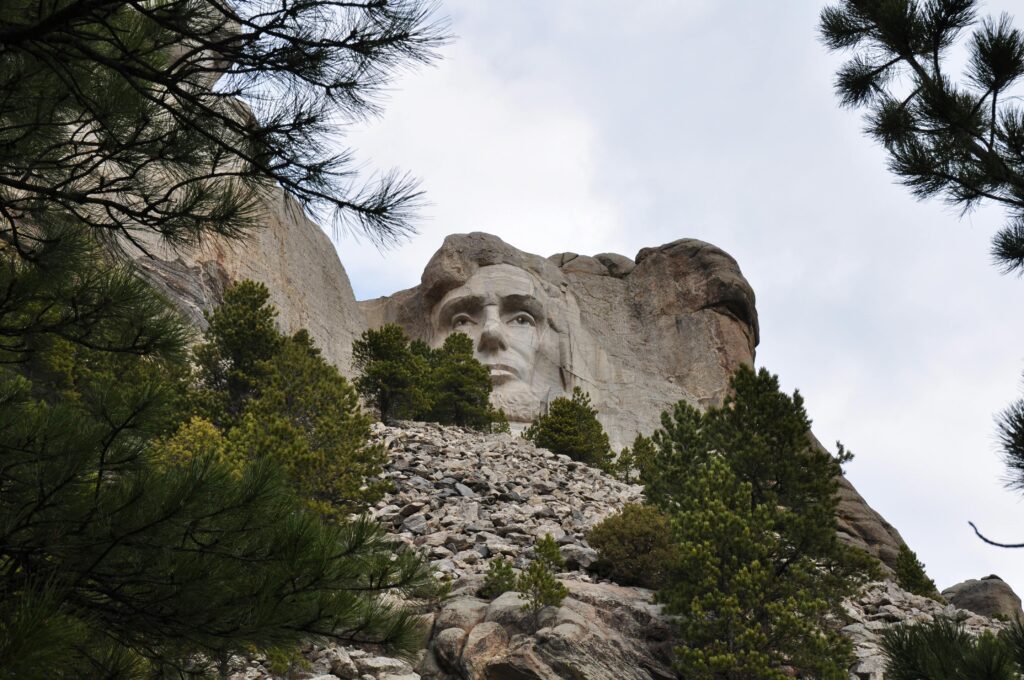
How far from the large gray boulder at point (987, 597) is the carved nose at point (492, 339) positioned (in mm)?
19220

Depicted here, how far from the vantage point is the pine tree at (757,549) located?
13.9m

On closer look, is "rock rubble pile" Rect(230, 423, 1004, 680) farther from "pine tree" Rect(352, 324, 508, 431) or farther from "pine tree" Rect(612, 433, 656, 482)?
"pine tree" Rect(612, 433, 656, 482)

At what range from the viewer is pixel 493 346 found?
40.5 meters

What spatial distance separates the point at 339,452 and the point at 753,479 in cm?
688

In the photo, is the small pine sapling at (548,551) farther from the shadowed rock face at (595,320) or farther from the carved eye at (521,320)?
the carved eye at (521,320)

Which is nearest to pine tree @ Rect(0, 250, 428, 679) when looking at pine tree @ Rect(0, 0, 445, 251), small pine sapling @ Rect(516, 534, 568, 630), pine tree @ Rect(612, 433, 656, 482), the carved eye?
pine tree @ Rect(0, 0, 445, 251)

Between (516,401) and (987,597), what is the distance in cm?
1822

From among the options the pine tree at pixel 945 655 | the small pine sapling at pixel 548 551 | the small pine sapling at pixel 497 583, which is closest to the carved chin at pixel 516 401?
the small pine sapling at pixel 548 551

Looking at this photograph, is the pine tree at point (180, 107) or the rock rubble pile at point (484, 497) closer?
the pine tree at point (180, 107)

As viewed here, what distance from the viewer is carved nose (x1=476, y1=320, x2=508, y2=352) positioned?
133 ft

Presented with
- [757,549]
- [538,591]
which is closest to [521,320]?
[757,549]

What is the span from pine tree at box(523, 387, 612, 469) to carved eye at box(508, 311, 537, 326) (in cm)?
1010

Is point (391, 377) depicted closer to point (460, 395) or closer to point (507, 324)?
point (460, 395)

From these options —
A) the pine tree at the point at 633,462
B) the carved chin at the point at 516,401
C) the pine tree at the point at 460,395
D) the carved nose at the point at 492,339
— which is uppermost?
the carved nose at the point at 492,339
